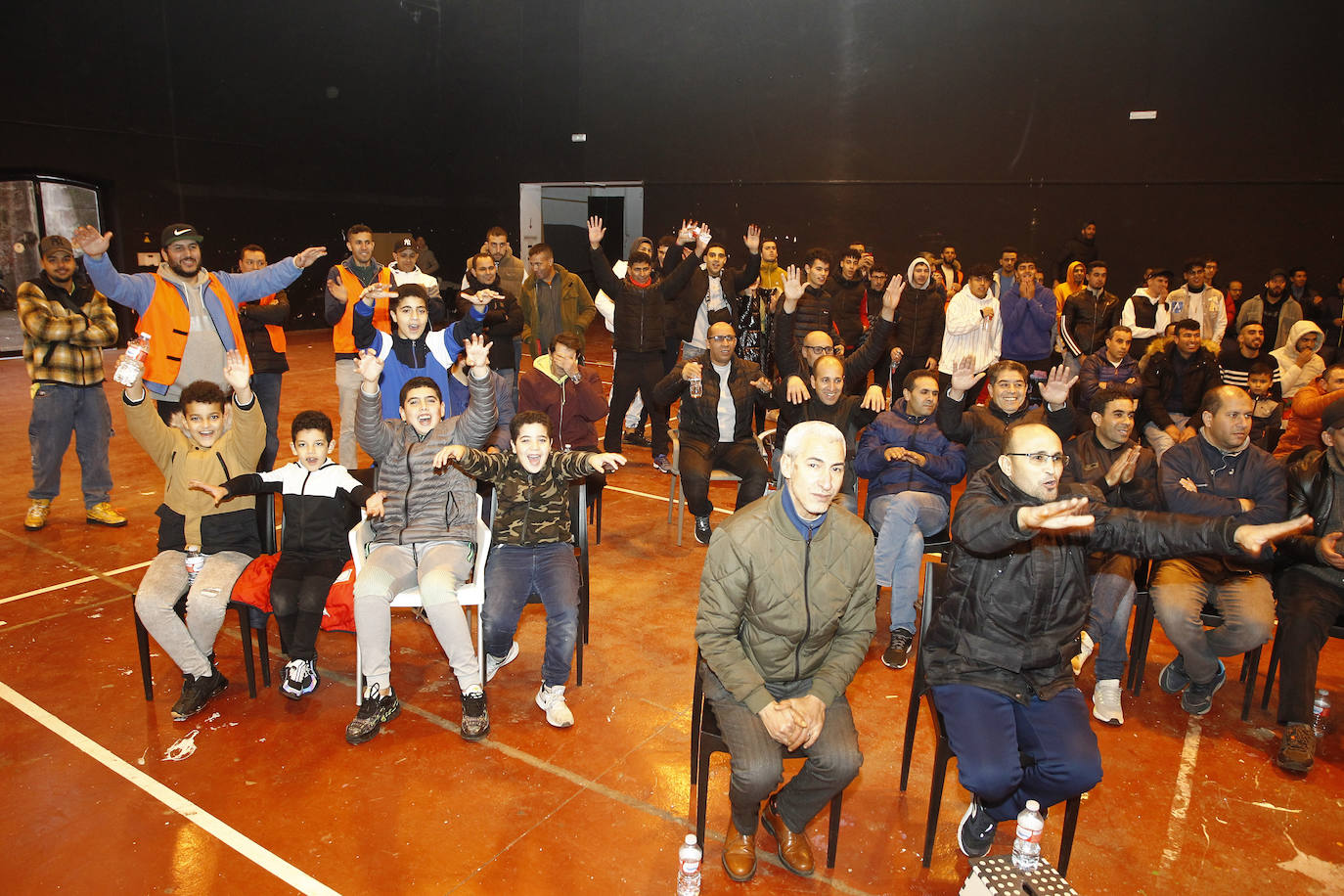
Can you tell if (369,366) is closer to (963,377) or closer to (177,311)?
(177,311)

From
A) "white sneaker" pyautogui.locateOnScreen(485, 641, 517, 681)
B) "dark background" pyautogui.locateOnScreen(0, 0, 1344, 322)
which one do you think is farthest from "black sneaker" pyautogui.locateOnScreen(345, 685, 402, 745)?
"dark background" pyautogui.locateOnScreen(0, 0, 1344, 322)

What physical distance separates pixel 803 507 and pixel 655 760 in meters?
1.30

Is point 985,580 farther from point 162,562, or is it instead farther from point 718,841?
point 162,562

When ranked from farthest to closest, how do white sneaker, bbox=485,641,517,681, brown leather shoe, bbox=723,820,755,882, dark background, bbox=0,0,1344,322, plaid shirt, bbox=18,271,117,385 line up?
dark background, bbox=0,0,1344,322 → plaid shirt, bbox=18,271,117,385 → white sneaker, bbox=485,641,517,681 → brown leather shoe, bbox=723,820,755,882

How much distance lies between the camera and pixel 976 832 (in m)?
2.84

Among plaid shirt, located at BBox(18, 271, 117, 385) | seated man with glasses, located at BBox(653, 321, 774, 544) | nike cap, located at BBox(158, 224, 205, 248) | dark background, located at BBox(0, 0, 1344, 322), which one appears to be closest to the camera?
nike cap, located at BBox(158, 224, 205, 248)

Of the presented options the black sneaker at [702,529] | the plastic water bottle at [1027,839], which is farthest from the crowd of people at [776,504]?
the plastic water bottle at [1027,839]

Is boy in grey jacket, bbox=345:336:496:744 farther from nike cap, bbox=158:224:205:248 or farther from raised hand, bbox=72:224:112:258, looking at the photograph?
raised hand, bbox=72:224:112:258

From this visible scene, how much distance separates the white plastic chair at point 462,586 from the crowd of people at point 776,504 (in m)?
0.06

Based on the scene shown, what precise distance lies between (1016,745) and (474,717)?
209 centimetres

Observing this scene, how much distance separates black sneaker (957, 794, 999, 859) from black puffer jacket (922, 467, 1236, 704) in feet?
1.37

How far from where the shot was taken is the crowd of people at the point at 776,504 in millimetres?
2771

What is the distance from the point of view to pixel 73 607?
4.50 m

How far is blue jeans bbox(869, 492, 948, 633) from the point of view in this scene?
427 centimetres
